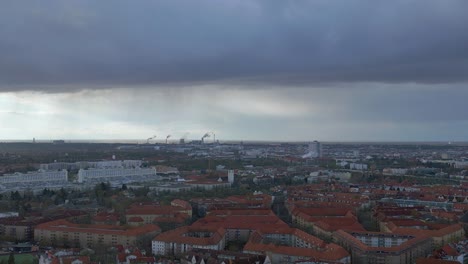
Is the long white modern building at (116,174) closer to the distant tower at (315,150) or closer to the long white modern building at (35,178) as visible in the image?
the long white modern building at (35,178)

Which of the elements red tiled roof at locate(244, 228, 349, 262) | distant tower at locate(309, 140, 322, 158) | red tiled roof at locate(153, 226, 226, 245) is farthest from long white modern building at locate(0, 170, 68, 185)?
distant tower at locate(309, 140, 322, 158)

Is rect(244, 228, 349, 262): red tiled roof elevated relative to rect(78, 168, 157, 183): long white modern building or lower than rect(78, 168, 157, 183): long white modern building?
lower

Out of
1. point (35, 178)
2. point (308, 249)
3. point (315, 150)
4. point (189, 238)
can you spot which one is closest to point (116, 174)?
point (35, 178)

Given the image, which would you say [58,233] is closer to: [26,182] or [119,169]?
[26,182]

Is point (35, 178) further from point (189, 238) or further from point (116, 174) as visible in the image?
point (189, 238)

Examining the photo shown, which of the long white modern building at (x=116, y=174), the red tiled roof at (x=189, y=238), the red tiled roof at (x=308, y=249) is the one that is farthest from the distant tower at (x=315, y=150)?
the red tiled roof at (x=308, y=249)

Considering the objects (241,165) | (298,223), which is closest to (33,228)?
(298,223)

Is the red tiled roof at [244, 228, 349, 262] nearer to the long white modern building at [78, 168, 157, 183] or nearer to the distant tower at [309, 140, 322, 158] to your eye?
the long white modern building at [78, 168, 157, 183]
